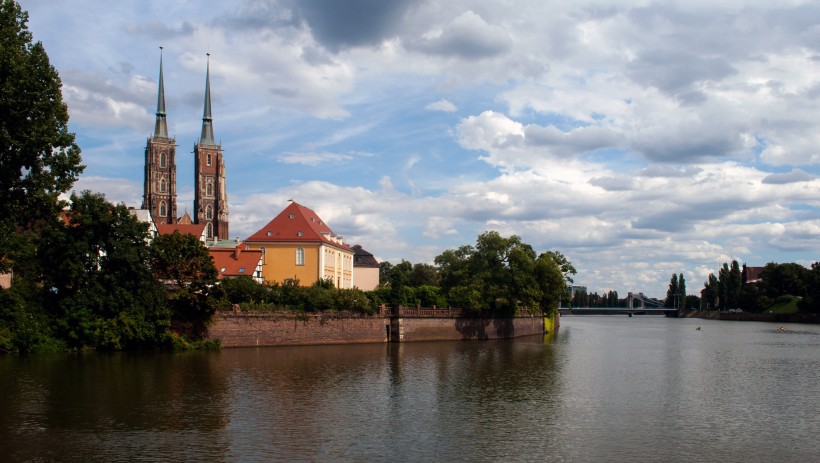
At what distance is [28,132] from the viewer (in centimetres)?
3091

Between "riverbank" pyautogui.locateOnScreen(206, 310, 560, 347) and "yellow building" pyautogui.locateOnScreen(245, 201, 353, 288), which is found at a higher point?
"yellow building" pyautogui.locateOnScreen(245, 201, 353, 288)

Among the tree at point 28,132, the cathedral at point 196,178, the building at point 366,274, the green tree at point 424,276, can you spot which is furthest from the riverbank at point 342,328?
the cathedral at point 196,178

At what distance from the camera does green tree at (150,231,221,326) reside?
51.0 m

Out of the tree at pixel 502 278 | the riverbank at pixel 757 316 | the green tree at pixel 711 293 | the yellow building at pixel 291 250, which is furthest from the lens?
the green tree at pixel 711 293

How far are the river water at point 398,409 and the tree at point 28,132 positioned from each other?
851 cm

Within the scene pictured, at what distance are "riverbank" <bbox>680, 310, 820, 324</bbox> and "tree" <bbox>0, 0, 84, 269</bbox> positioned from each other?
142 metres

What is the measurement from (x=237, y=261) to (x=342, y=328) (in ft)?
54.8

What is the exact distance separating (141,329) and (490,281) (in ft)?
113

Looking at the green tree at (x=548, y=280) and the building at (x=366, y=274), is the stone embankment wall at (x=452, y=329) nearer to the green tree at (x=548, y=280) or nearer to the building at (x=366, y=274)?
the green tree at (x=548, y=280)

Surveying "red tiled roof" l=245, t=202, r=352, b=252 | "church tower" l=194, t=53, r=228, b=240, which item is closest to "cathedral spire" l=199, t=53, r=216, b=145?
"church tower" l=194, t=53, r=228, b=240

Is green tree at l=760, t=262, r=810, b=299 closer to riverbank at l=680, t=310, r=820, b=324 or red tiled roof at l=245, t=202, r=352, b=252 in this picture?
riverbank at l=680, t=310, r=820, b=324

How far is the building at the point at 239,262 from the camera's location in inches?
2753

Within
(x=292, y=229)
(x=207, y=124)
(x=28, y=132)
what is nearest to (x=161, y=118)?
(x=207, y=124)

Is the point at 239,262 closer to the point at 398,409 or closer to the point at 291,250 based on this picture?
the point at 291,250
